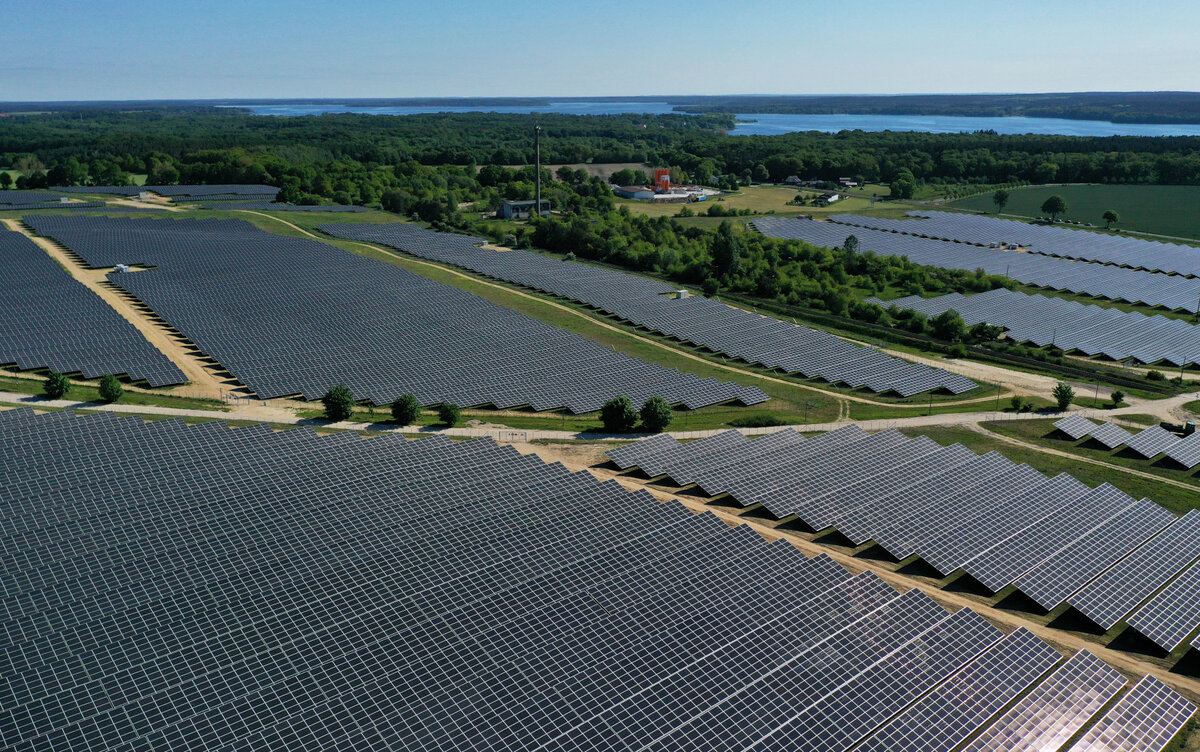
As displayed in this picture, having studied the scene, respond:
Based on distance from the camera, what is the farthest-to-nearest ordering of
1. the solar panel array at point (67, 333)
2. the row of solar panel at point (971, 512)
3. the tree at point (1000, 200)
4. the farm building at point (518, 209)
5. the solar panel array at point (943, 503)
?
the tree at point (1000, 200) → the farm building at point (518, 209) → the solar panel array at point (67, 333) → the solar panel array at point (943, 503) → the row of solar panel at point (971, 512)

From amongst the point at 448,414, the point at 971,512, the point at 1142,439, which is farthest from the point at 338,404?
the point at 1142,439

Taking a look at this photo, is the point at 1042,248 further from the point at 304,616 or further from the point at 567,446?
the point at 304,616

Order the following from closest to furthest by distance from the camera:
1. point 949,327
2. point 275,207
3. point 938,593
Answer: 1. point 938,593
2. point 949,327
3. point 275,207

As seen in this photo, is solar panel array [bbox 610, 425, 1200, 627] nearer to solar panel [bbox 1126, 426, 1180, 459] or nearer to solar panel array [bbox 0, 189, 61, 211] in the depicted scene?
solar panel [bbox 1126, 426, 1180, 459]

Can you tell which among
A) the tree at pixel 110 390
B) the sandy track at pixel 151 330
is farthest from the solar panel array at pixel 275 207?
the tree at pixel 110 390

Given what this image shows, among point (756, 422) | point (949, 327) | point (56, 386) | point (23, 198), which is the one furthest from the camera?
point (23, 198)

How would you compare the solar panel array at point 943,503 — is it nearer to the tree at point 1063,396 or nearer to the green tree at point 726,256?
the tree at point 1063,396

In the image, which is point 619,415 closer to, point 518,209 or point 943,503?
point 943,503

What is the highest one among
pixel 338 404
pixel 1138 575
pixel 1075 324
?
pixel 338 404
